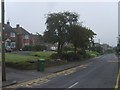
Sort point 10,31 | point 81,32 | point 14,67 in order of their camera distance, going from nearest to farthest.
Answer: point 14,67, point 81,32, point 10,31

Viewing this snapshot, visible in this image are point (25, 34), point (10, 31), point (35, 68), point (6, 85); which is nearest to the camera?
point (6, 85)

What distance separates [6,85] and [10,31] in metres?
88.6

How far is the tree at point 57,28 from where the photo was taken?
5646cm

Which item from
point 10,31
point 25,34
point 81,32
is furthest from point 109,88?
point 25,34

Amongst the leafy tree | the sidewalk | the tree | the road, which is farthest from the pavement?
the leafy tree

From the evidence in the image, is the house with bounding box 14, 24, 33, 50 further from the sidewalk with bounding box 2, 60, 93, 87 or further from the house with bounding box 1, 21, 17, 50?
the sidewalk with bounding box 2, 60, 93, 87

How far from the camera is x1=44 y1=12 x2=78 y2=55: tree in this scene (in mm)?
56463

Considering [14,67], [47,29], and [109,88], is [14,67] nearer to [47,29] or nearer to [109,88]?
[109,88]

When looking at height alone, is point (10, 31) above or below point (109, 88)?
above

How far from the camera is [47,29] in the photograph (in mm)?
57750

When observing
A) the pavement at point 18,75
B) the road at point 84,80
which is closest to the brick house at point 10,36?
the pavement at point 18,75

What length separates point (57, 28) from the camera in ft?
186

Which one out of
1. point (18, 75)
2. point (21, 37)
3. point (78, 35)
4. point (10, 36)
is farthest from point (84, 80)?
point (21, 37)

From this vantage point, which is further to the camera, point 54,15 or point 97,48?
point 97,48
